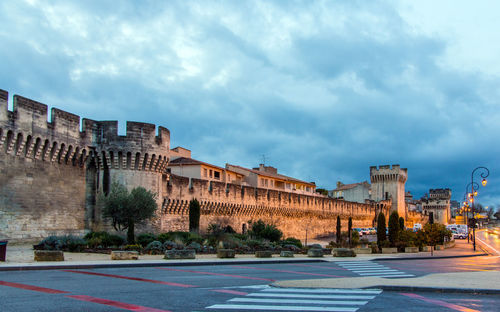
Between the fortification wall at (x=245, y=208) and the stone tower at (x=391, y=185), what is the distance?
23172 mm

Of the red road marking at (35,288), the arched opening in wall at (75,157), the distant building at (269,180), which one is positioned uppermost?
the distant building at (269,180)

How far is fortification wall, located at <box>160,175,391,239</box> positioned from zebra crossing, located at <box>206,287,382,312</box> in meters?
24.1

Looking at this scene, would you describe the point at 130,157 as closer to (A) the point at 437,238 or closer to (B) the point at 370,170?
(A) the point at 437,238

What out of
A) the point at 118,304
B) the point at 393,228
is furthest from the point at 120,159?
the point at 393,228

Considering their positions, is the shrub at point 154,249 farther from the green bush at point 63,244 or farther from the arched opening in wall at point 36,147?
the arched opening in wall at point 36,147

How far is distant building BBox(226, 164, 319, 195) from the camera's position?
65.2m

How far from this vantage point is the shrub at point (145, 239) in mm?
28358

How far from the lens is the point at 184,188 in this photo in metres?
38.0

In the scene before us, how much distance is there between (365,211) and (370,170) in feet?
62.8

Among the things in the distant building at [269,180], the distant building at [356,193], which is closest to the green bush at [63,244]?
the distant building at [269,180]

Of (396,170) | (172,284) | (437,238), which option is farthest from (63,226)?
(396,170)

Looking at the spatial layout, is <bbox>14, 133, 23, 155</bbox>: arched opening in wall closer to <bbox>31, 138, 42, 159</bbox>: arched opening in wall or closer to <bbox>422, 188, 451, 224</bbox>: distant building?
<bbox>31, 138, 42, 159</bbox>: arched opening in wall

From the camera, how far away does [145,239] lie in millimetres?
28656

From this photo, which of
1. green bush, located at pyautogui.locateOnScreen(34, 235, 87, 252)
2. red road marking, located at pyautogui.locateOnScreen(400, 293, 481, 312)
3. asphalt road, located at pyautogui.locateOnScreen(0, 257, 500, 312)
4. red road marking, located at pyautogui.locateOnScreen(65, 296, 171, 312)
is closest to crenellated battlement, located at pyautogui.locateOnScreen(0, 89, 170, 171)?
green bush, located at pyautogui.locateOnScreen(34, 235, 87, 252)
